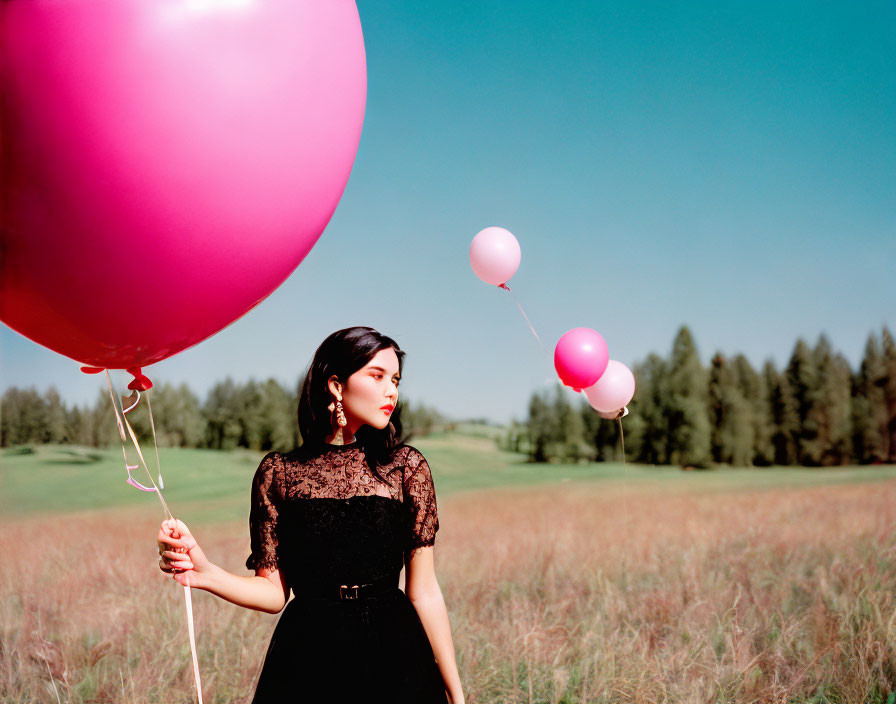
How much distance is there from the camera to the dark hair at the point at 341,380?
2.22 meters

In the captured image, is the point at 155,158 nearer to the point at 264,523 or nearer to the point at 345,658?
the point at 264,523

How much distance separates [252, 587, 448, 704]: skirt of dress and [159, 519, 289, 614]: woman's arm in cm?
7

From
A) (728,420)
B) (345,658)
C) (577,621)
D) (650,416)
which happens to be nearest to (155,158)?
(345,658)

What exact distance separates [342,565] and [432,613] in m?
0.29

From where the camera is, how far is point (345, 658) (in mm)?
2029

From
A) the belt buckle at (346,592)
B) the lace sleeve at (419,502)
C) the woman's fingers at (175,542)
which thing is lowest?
the belt buckle at (346,592)

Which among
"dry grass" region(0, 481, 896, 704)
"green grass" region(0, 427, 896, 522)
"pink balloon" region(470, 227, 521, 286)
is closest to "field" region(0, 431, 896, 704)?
"dry grass" region(0, 481, 896, 704)

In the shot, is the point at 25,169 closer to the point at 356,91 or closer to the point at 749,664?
the point at 356,91

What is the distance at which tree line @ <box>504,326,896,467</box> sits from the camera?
33.2m

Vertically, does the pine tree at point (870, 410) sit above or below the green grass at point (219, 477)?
above

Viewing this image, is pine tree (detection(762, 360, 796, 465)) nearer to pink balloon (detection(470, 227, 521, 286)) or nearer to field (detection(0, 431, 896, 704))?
field (detection(0, 431, 896, 704))

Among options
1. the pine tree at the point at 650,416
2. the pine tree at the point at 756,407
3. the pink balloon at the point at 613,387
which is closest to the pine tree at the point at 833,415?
the pine tree at the point at 756,407

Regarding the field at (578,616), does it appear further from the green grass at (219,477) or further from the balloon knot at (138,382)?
the green grass at (219,477)

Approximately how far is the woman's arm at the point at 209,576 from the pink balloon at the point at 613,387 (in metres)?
2.57
